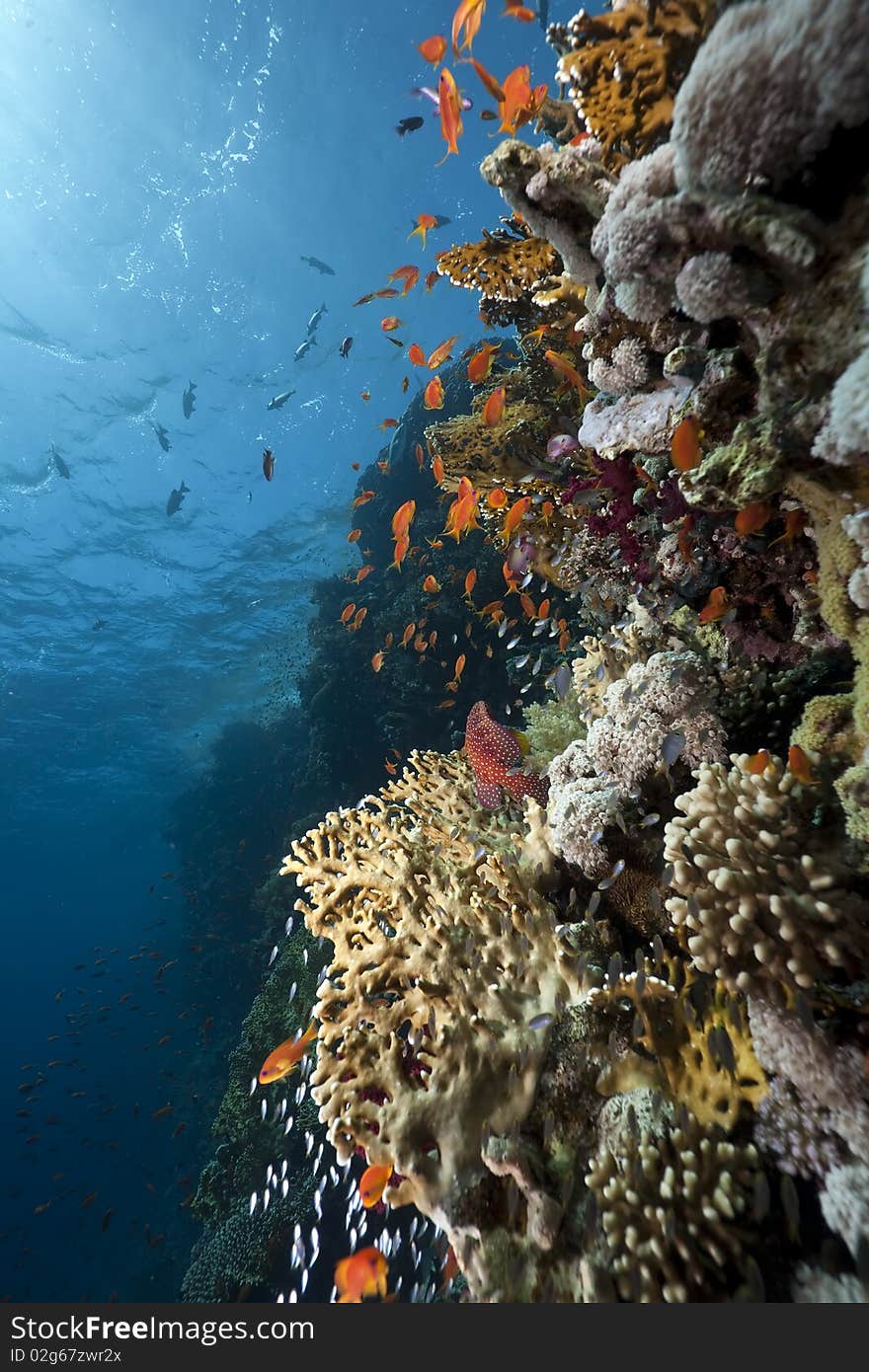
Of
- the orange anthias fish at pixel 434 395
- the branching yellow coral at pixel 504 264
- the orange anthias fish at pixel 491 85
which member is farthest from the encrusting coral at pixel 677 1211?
the orange anthias fish at pixel 434 395

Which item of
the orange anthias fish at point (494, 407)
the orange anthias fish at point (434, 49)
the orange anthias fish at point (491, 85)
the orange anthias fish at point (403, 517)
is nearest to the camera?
the orange anthias fish at point (491, 85)

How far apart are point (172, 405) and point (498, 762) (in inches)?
1248

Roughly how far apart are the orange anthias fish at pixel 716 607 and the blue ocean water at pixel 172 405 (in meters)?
13.3

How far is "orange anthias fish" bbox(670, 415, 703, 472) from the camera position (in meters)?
2.39

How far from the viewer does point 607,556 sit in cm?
431

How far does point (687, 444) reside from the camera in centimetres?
240

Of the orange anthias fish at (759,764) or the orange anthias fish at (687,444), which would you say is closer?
the orange anthias fish at (687,444)

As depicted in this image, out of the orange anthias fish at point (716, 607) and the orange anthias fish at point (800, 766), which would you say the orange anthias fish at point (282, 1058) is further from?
the orange anthias fish at point (716, 607)

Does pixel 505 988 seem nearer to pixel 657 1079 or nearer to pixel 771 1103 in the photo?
pixel 657 1079

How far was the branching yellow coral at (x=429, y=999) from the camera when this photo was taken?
243 cm

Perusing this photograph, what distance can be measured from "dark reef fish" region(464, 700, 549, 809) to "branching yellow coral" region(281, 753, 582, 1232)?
587mm

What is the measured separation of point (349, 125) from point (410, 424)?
12936 millimetres

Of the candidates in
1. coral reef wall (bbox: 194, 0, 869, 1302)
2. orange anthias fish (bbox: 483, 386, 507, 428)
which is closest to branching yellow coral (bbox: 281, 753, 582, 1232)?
coral reef wall (bbox: 194, 0, 869, 1302)

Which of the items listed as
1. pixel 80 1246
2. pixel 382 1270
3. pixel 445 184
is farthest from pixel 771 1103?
pixel 80 1246
